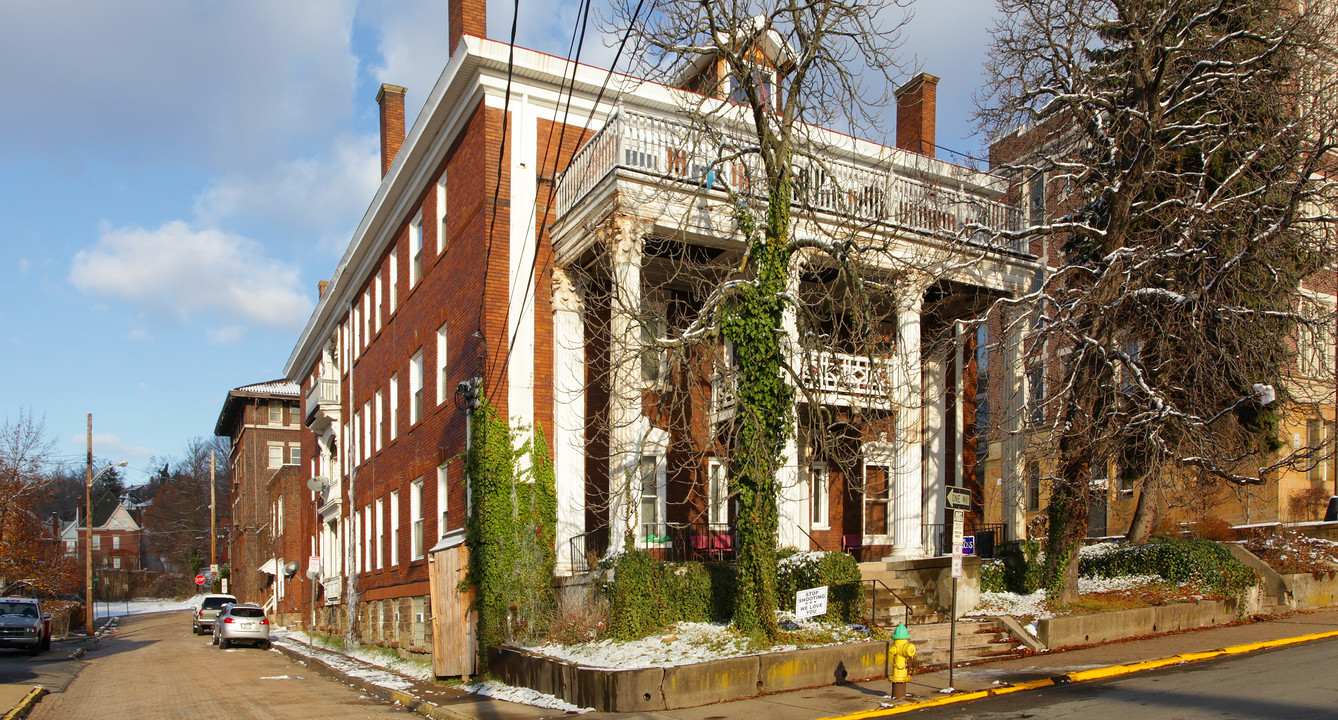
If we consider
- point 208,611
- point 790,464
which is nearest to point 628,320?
point 790,464

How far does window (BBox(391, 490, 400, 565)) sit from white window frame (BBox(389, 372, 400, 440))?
5.56 feet

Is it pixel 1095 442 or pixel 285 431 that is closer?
pixel 1095 442

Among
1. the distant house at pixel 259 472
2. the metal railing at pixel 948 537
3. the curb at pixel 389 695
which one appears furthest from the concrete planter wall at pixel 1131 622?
the distant house at pixel 259 472

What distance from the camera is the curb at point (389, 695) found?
14.2m

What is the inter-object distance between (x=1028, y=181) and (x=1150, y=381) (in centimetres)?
435

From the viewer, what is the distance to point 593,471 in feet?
66.7

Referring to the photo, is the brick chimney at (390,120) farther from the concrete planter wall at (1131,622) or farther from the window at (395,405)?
the concrete planter wall at (1131,622)

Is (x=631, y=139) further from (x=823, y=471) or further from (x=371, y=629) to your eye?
(x=371, y=629)

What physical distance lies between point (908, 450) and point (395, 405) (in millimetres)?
14837

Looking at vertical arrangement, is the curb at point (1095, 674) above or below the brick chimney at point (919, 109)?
below

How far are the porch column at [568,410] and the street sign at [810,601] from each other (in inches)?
227

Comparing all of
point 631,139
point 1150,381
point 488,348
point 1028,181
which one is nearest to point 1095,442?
point 1150,381

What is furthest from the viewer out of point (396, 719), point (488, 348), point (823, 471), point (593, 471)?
point (823, 471)

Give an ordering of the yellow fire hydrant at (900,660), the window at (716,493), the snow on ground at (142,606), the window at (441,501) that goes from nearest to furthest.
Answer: the yellow fire hydrant at (900,660)
the window at (716,493)
the window at (441,501)
the snow on ground at (142,606)
